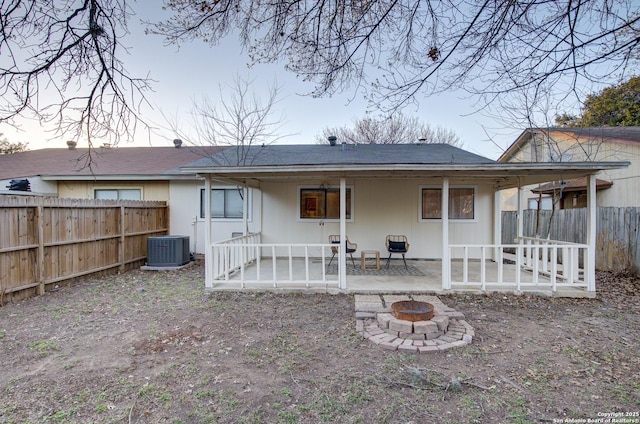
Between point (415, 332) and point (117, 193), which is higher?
point (117, 193)

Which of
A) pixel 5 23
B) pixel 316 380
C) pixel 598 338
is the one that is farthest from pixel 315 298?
pixel 5 23

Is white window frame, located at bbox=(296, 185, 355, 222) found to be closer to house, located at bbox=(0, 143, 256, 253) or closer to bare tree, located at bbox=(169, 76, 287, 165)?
house, located at bbox=(0, 143, 256, 253)

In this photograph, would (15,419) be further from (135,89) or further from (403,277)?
(403,277)

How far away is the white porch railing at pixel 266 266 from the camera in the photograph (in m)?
5.66

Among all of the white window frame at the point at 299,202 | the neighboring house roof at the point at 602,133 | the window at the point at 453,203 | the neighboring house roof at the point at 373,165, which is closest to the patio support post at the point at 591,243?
the neighboring house roof at the point at 373,165

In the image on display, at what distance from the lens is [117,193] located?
9.59m

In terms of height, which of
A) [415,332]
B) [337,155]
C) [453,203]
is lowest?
[415,332]

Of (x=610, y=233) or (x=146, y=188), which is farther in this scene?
(x=146, y=188)

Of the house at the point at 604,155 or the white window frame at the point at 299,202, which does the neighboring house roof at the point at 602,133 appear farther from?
the white window frame at the point at 299,202

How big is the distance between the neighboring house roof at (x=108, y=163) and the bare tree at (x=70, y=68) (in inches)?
240

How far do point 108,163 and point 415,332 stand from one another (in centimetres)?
1085

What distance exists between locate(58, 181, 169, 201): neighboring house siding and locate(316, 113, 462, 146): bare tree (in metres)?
12.9

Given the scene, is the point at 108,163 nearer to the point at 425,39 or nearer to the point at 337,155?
the point at 337,155

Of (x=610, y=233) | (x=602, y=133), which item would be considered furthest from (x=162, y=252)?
(x=602, y=133)
